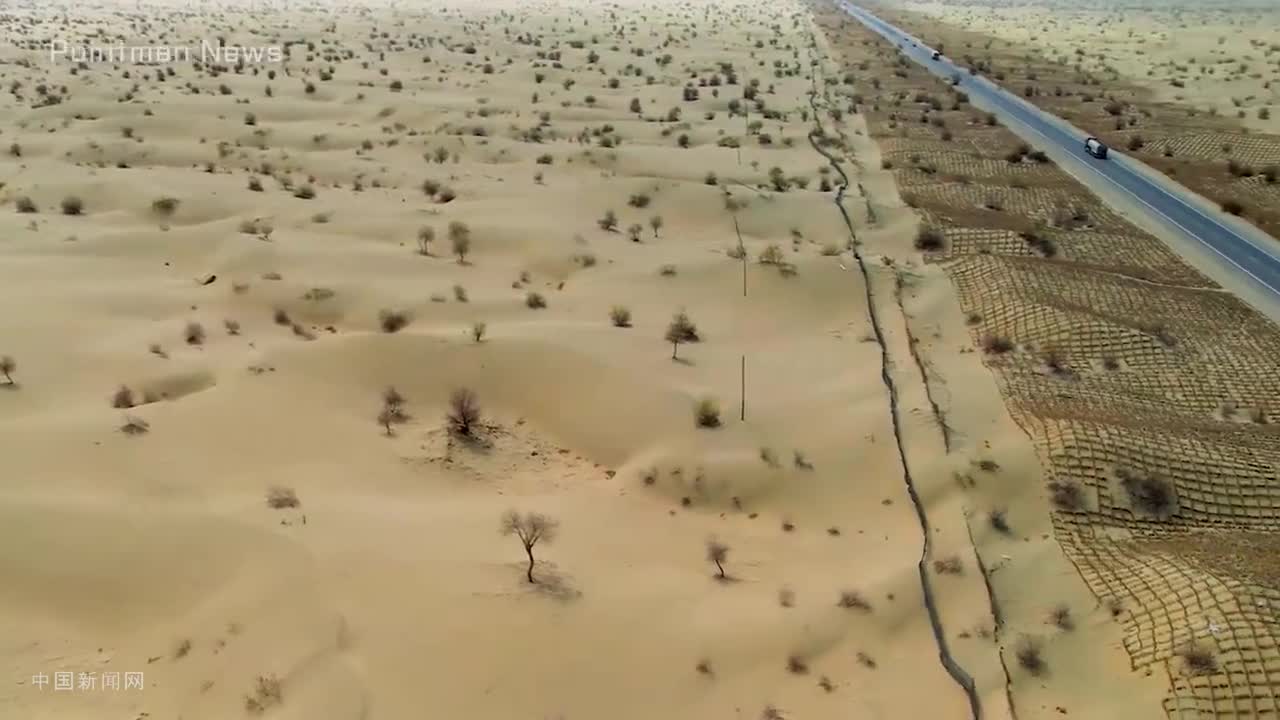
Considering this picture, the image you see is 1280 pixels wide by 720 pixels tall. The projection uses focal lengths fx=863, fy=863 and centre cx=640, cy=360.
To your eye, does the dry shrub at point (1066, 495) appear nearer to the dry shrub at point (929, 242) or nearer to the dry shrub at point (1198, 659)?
the dry shrub at point (1198, 659)

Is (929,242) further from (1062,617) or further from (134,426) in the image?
(134,426)

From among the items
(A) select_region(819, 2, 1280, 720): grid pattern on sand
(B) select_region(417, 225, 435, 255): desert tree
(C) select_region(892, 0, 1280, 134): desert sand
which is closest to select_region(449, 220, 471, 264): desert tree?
(B) select_region(417, 225, 435, 255): desert tree

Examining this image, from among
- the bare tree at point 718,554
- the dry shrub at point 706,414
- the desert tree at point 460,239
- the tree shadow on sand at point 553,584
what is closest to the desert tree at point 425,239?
the desert tree at point 460,239

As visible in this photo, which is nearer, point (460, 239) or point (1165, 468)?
point (1165, 468)

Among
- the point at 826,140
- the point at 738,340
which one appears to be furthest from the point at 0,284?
the point at 826,140

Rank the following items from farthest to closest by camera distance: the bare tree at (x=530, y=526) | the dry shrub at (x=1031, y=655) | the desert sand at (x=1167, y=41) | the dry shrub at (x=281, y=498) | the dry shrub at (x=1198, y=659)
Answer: the desert sand at (x=1167, y=41), the dry shrub at (x=281, y=498), the bare tree at (x=530, y=526), the dry shrub at (x=1031, y=655), the dry shrub at (x=1198, y=659)

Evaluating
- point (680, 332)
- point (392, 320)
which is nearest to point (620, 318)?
point (680, 332)

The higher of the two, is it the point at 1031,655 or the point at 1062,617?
the point at 1062,617
